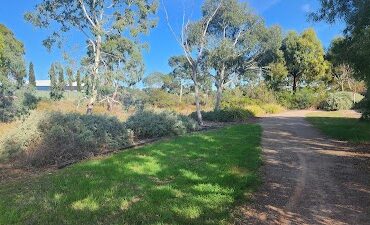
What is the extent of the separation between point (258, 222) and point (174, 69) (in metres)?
55.4

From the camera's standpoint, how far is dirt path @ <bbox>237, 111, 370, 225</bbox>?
5801 mm

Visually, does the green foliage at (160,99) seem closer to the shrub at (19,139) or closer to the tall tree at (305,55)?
the tall tree at (305,55)

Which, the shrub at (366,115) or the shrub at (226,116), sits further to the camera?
the shrub at (226,116)

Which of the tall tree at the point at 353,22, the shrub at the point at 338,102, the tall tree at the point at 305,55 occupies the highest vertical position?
the tall tree at the point at 305,55

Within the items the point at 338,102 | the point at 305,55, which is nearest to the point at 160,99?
the point at 305,55

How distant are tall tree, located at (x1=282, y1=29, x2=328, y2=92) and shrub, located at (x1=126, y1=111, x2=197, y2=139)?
82.1ft

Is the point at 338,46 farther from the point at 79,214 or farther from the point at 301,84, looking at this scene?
the point at 301,84

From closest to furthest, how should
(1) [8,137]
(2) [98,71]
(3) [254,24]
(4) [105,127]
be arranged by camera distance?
(1) [8,137]
(4) [105,127]
(2) [98,71]
(3) [254,24]

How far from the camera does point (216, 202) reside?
6.39 meters

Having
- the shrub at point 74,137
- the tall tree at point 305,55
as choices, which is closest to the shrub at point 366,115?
the shrub at point 74,137

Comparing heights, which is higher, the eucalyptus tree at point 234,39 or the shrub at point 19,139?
the eucalyptus tree at point 234,39

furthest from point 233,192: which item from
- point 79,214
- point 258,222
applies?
point 79,214

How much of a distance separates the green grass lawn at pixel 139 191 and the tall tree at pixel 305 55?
101ft

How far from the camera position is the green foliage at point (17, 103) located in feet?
74.9
